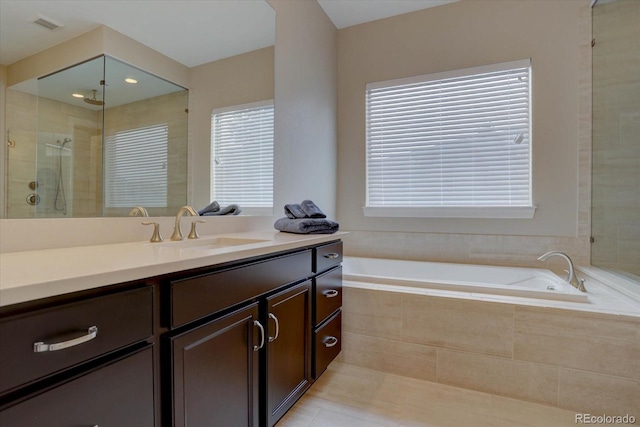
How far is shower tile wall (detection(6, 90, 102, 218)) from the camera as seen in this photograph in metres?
0.90

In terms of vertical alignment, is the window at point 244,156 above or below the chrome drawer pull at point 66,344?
above

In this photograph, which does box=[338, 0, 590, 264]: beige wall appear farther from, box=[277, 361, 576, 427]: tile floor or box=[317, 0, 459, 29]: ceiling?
box=[277, 361, 576, 427]: tile floor

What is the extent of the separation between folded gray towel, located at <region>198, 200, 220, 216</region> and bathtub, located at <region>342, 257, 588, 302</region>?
99 centimetres

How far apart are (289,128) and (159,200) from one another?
1153mm

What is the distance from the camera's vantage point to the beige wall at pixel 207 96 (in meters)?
1.57

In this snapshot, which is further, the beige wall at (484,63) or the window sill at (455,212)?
the window sill at (455,212)

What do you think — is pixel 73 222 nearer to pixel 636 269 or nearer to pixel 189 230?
pixel 189 230

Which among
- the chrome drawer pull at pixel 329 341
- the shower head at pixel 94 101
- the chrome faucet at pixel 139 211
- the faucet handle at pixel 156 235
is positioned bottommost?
the chrome drawer pull at pixel 329 341

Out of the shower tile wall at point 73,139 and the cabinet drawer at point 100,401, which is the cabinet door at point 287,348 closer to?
the cabinet drawer at point 100,401

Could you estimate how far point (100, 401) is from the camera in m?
0.66

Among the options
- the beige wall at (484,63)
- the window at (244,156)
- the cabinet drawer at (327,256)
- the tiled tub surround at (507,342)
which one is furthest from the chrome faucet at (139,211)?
the beige wall at (484,63)

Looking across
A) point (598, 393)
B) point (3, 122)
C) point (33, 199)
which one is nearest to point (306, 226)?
point (33, 199)

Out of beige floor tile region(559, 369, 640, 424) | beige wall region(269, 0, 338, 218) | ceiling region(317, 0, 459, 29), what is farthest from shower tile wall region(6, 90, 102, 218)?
ceiling region(317, 0, 459, 29)

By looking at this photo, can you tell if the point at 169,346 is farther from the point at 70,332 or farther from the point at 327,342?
the point at 327,342
